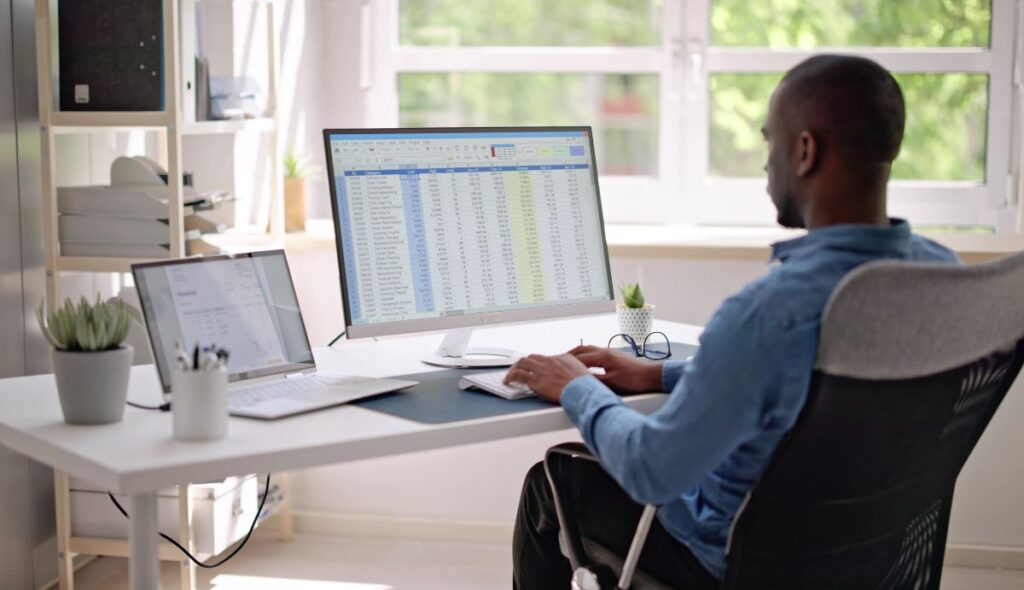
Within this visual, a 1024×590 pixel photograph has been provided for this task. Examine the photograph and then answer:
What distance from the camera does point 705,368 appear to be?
152 centimetres

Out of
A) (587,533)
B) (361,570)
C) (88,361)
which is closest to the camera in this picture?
(88,361)

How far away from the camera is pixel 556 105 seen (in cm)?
374

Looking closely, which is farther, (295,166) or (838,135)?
(295,166)

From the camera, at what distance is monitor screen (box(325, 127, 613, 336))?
6.98 feet

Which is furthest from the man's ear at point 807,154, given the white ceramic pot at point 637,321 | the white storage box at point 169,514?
the white storage box at point 169,514

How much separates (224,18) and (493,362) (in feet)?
4.52

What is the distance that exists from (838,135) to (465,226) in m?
0.81

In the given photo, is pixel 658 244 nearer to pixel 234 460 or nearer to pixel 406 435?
pixel 406 435

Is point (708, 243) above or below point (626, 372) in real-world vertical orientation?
above

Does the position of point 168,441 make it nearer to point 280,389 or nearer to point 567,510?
point 280,389

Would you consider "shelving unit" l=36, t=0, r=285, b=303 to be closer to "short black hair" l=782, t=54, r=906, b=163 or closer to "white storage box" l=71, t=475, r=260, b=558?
"white storage box" l=71, t=475, r=260, b=558

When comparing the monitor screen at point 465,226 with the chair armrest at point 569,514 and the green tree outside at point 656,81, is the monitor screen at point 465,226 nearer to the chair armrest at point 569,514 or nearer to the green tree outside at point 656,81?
the chair armrest at point 569,514

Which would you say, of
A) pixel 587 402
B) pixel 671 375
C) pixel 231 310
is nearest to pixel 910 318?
pixel 587 402

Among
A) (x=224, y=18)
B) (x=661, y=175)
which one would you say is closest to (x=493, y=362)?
(x=224, y=18)
